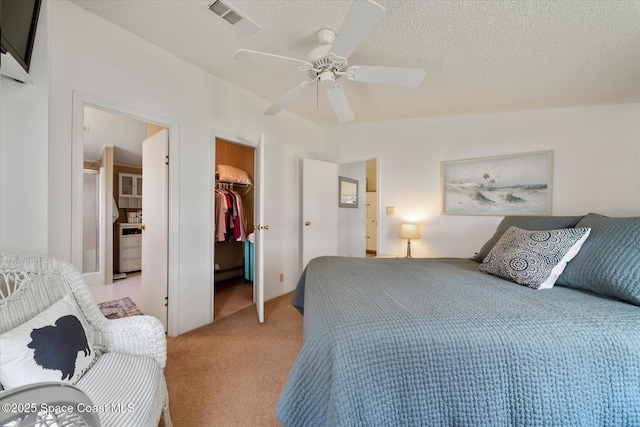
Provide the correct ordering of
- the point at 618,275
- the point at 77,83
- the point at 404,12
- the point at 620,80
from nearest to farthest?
the point at 618,275 < the point at 404,12 < the point at 77,83 < the point at 620,80

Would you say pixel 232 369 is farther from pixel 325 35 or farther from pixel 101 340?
pixel 325 35

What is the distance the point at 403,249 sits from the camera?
3240mm

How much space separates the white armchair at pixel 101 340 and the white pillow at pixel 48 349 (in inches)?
0.4

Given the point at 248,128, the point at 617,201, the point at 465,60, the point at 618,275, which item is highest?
the point at 465,60

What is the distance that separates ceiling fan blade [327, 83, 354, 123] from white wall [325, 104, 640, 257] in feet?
4.54

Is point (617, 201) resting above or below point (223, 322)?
above

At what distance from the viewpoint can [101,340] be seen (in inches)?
42.8

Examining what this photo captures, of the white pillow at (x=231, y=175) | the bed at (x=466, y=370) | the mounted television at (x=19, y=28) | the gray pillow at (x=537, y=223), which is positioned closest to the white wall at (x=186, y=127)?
the mounted television at (x=19, y=28)

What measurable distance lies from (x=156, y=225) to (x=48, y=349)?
1.58 m

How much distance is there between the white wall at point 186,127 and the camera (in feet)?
5.05

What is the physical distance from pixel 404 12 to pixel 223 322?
2942 mm

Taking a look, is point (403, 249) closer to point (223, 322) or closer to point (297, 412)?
point (223, 322)

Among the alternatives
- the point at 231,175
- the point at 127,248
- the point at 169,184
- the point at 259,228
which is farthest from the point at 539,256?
the point at 127,248

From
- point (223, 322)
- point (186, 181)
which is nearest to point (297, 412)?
point (223, 322)
